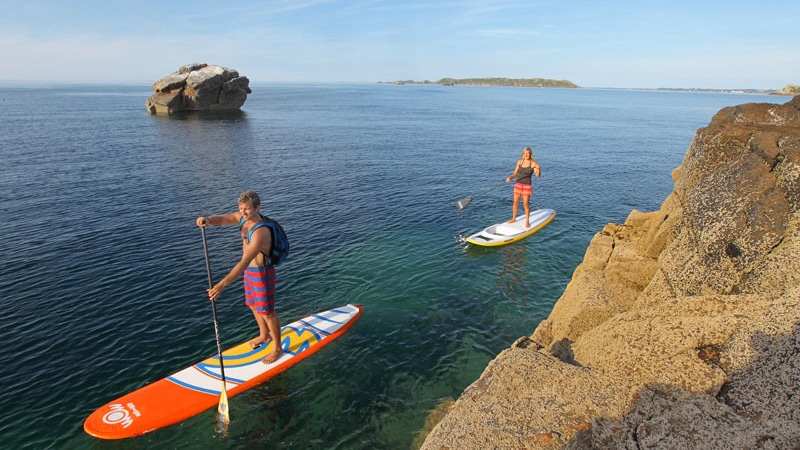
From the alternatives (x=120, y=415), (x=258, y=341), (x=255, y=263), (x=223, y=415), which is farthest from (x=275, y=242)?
(x=120, y=415)

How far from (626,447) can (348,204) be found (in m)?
23.7

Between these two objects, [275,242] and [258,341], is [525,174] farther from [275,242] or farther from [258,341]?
[258,341]

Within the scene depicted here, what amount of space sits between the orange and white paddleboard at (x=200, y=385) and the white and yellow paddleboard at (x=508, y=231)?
9609 mm

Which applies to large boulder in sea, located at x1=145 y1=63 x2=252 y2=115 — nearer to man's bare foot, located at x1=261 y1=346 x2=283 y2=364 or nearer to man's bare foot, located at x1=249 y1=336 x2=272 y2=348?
man's bare foot, located at x1=249 y1=336 x2=272 y2=348

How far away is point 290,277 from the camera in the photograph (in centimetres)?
1684

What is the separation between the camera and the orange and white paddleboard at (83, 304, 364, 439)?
9.27 metres

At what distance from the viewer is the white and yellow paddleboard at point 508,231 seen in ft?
66.4

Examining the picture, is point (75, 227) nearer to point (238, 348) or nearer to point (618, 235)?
point (238, 348)

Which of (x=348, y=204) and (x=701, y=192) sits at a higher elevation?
(x=701, y=192)

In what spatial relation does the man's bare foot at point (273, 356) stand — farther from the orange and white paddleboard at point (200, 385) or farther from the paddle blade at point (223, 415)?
the paddle blade at point (223, 415)

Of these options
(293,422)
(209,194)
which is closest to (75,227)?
(209,194)

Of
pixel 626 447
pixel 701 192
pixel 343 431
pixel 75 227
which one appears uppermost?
pixel 701 192

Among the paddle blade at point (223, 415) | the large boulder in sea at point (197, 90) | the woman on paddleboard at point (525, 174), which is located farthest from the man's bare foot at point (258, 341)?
the large boulder in sea at point (197, 90)

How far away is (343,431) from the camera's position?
31.1 ft
